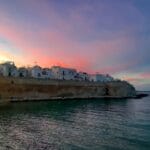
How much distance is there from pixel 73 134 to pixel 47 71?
298 ft

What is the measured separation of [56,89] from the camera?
85938 millimetres

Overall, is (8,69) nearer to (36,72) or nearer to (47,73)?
(36,72)

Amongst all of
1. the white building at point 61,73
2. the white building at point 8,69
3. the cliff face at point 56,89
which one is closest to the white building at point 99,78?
the white building at point 61,73

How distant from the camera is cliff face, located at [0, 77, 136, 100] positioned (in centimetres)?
7407

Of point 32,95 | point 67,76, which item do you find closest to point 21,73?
point 67,76

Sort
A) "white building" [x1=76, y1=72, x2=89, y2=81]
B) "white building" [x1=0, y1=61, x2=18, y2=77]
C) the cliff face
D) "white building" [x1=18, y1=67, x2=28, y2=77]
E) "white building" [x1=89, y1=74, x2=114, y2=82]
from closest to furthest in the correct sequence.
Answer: the cliff face
"white building" [x1=0, y1=61, x2=18, y2=77]
"white building" [x1=18, y1=67, x2=28, y2=77]
"white building" [x1=76, y1=72, x2=89, y2=81]
"white building" [x1=89, y1=74, x2=114, y2=82]

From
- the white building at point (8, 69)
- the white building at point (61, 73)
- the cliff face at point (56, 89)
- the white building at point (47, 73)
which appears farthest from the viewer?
the white building at point (61, 73)

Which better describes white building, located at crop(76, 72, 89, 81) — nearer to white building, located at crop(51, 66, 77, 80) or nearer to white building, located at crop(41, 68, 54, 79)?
white building, located at crop(51, 66, 77, 80)

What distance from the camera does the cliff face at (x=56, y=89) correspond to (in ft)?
243

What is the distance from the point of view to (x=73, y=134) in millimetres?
24406

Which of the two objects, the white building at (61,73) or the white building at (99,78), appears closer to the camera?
the white building at (61,73)

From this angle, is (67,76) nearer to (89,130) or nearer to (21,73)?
(21,73)

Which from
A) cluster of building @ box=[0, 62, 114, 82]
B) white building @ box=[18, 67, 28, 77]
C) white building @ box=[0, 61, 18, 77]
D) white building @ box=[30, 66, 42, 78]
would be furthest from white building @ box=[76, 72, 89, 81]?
white building @ box=[0, 61, 18, 77]

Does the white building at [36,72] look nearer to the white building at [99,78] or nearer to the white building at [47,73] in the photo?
the white building at [47,73]
